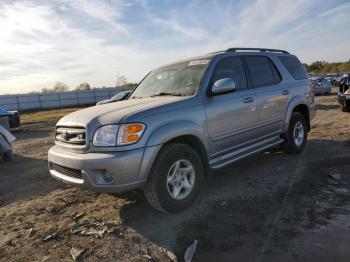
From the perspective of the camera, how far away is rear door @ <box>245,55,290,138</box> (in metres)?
5.77

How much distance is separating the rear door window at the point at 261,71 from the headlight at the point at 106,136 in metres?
2.72

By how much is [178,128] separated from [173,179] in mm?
620

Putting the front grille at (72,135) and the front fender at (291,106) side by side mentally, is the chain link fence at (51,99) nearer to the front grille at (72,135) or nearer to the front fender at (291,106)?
the front fender at (291,106)

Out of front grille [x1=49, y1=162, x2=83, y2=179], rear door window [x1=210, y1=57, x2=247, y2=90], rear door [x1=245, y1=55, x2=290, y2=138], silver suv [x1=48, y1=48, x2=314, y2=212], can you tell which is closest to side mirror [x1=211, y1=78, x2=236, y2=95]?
silver suv [x1=48, y1=48, x2=314, y2=212]

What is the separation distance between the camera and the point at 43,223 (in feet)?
14.4

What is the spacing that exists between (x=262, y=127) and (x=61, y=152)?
3140 millimetres

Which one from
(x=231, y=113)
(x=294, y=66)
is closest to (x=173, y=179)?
(x=231, y=113)

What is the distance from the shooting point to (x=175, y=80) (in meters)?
5.30

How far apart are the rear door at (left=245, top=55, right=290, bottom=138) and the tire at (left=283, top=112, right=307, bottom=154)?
42 cm

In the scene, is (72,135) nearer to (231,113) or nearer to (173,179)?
(173,179)

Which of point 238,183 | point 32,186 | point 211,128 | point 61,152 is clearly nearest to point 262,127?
point 238,183

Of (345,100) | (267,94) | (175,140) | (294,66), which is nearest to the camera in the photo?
(175,140)

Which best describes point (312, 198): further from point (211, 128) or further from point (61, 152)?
point (61, 152)

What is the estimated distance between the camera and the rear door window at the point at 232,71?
5148 millimetres
